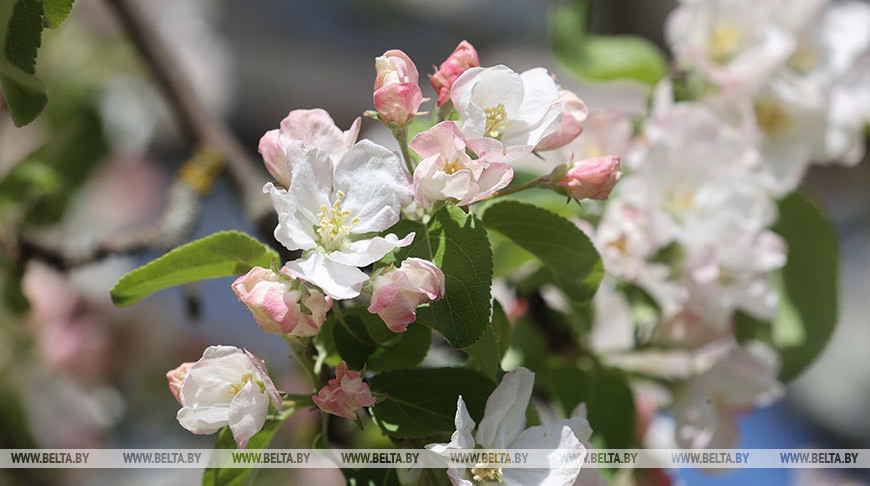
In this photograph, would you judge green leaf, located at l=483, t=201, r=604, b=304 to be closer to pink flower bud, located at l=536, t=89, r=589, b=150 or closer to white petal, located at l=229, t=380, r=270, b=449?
pink flower bud, located at l=536, t=89, r=589, b=150

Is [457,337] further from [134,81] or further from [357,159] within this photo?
[134,81]

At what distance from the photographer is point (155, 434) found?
1.21 metres

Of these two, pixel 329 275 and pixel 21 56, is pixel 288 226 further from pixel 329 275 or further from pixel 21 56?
pixel 21 56

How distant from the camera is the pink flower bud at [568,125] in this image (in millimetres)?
439

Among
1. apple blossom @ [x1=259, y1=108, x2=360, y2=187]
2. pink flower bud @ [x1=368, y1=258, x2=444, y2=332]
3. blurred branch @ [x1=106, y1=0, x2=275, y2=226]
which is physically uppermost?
apple blossom @ [x1=259, y1=108, x2=360, y2=187]

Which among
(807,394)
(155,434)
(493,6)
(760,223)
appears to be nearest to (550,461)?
(760,223)

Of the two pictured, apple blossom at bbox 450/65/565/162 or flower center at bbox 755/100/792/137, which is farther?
flower center at bbox 755/100/792/137

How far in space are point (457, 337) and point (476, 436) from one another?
7 cm

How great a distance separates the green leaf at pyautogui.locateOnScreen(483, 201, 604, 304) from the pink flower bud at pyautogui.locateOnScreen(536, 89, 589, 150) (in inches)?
1.6

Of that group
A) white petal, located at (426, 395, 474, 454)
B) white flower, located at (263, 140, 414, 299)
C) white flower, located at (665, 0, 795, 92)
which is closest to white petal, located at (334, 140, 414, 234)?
white flower, located at (263, 140, 414, 299)

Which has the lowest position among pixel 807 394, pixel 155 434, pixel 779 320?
pixel 807 394

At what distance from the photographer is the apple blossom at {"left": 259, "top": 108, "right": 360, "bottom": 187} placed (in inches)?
16.0

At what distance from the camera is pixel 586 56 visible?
0.85 metres

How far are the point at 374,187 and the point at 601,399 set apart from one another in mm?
350
